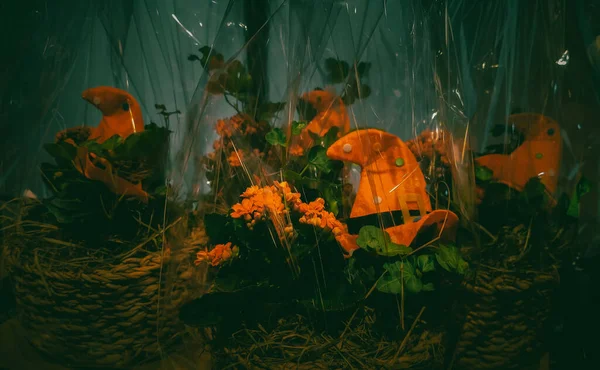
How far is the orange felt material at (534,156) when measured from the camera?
652 mm

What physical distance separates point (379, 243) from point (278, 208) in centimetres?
13

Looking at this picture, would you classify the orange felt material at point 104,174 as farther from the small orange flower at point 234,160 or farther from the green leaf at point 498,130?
the green leaf at point 498,130

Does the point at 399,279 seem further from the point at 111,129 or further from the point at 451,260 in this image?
the point at 111,129

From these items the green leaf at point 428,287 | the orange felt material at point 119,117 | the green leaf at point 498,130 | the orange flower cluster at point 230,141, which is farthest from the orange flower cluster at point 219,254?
the green leaf at point 498,130

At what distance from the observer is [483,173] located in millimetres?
674

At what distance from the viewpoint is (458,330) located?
554 mm

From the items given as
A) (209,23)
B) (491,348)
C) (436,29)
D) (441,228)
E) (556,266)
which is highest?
(209,23)

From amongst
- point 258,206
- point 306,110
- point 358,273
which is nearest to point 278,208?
point 258,206

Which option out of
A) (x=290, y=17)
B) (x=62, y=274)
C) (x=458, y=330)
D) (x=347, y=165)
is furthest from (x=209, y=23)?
(x=458, y=330)

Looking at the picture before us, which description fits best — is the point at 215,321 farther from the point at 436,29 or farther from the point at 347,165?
the point at 436,29

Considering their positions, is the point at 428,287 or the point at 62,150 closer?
the point at 428,287

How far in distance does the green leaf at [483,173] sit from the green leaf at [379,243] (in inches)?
9.6

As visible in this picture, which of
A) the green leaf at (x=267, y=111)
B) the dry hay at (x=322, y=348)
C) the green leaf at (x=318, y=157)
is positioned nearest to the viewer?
the dry hay at (x=322, y=348)

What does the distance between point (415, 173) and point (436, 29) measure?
208 mm
